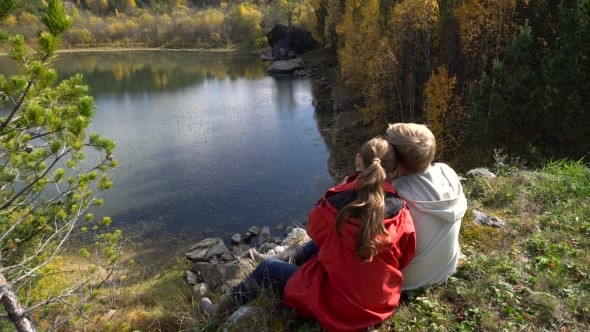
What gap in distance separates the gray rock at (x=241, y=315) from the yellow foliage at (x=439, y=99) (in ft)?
50.0

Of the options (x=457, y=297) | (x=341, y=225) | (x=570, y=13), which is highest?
(x=570, y=13)

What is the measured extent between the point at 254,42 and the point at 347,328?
83112 mm

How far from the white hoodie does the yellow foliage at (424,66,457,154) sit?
1478 centimetres

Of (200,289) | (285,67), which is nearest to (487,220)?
(200,289)

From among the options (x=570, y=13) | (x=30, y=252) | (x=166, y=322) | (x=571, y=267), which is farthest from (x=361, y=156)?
(x=570, y=13)

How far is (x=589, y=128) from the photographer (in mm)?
11102

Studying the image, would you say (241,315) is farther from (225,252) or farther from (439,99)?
(439,99)

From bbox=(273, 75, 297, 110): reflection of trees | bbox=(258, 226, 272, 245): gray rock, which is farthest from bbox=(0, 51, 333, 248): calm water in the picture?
bbox=(258, 226, 272, 245): gray rock

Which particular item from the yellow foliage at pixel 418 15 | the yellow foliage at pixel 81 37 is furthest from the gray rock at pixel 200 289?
the yellow foliage at pixel 81 37

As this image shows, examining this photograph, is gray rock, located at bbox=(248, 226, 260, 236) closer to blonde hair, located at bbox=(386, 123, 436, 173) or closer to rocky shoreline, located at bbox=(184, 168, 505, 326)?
rocky shoreline, located at bbox=(184, 168, 505, 326)

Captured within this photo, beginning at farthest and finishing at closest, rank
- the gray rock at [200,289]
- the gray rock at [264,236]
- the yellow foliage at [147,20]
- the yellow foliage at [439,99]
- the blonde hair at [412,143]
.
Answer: the yellow foliage at [147,20] → the yellow foliage at [439,99] → the gray rock at [264,236] → the gray rock at [200,289] → the blonde hair at [412,143]

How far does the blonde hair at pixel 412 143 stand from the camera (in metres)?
3.10

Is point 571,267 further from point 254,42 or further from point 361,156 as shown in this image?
point 254,42

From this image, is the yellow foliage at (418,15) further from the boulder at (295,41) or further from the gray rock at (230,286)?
the boulder at (295,41)
